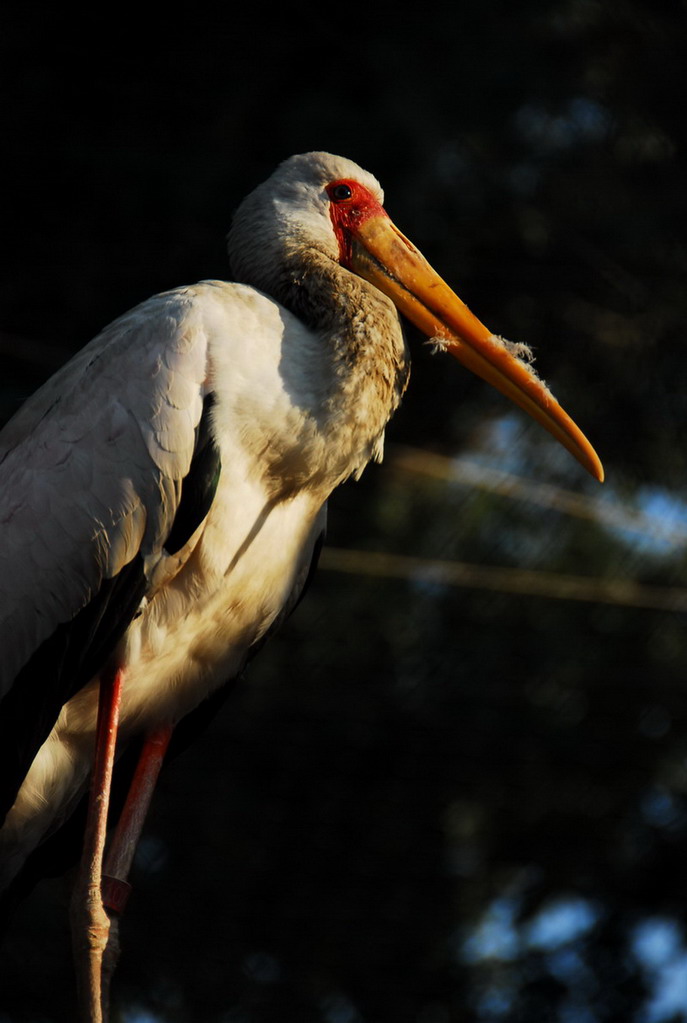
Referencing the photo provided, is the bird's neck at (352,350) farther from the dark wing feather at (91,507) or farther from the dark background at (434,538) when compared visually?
the dark background at (434,538)

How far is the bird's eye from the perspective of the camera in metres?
2.51

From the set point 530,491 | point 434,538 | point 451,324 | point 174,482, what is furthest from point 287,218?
point 434,538

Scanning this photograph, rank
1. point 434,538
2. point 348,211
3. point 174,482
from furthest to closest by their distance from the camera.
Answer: point 434,538 → point 348,211 → point 174,482

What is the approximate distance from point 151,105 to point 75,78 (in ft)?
0.67

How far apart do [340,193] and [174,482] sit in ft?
2.22

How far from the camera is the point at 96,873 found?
7.39 feet

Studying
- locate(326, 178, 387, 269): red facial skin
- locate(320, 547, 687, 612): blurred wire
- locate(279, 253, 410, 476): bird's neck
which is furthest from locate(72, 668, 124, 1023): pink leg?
locate(320, 547, 687, 612): blurred wire

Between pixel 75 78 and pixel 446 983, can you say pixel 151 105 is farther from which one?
pixel 446 983

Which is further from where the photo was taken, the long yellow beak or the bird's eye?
the bird's eye

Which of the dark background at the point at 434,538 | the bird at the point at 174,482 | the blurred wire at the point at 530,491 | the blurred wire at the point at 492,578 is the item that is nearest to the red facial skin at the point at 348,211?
the bird at the point at 174,482

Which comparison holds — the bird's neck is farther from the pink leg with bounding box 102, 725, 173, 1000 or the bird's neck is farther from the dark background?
the dark background

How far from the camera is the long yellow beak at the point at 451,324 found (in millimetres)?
2299

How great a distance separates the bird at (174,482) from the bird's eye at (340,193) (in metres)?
0.16

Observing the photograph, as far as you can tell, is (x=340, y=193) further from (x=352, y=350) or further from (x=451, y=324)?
(x=352, y=350)
